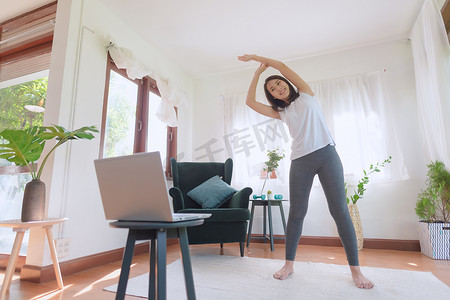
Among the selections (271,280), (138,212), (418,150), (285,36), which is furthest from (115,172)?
(418,150)

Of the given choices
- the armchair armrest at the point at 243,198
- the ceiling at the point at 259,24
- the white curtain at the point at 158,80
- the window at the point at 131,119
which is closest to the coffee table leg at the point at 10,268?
the window at the point at 131,119

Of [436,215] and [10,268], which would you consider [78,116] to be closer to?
[10,268]

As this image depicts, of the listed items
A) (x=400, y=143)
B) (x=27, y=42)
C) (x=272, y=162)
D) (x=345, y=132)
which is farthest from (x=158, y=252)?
(x=400, y=143)

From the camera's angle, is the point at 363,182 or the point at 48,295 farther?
the point at 363,182

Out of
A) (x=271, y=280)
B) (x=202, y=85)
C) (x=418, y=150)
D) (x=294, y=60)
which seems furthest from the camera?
(x=202, y=85)

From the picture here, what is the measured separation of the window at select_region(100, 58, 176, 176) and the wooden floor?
102 cm

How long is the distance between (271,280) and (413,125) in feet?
8.27

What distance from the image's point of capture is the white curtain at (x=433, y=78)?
223 centimetres

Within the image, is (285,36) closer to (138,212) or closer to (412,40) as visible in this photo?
(412,40)

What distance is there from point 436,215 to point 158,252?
9.77 feet

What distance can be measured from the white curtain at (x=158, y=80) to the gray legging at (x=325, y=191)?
1.90 metres

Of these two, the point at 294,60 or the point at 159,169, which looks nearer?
the point at 159,169

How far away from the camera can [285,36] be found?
3127 mm

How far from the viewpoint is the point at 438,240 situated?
2.35 metres
